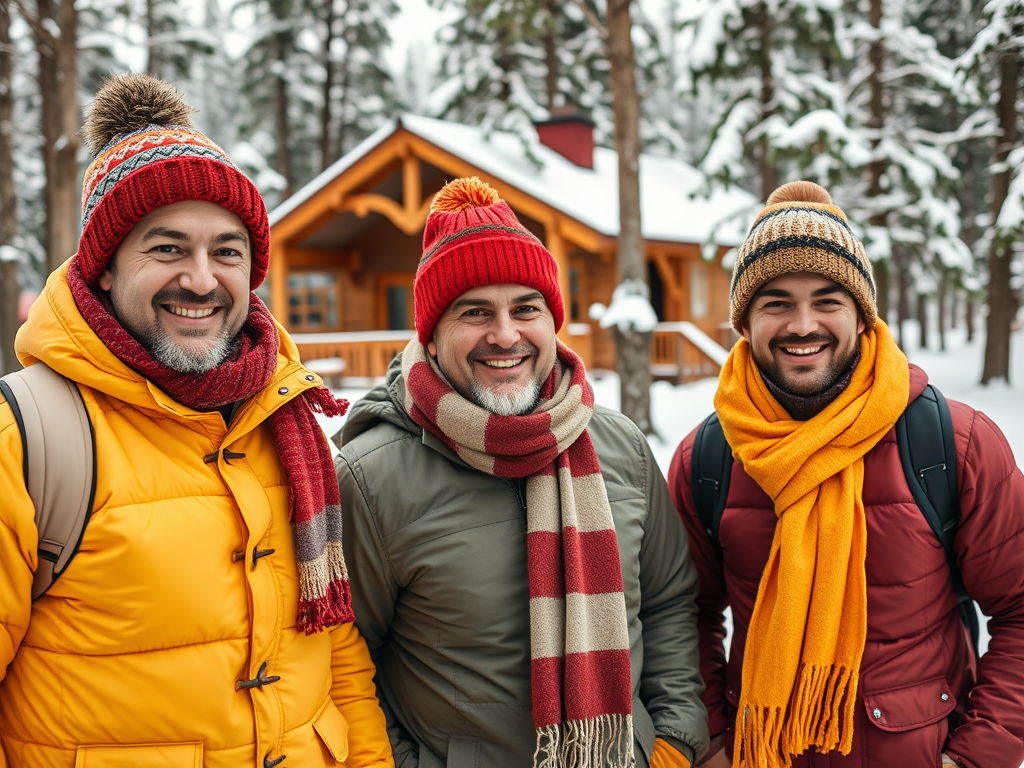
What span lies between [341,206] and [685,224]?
302 inches

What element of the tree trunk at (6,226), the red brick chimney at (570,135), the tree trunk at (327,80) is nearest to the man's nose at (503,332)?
the tree trunk at (6,226)

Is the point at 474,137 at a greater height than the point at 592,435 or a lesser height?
greater

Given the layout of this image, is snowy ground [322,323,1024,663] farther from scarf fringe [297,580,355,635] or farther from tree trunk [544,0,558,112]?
tree trunk [544,0,558,112]

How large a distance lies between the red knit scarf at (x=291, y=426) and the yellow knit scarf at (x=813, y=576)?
136cm

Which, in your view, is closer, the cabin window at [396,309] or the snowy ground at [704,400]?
the snowy ground at [704,400]

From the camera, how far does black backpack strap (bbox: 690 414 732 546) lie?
2.82 metres

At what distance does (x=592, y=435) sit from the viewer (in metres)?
2.79

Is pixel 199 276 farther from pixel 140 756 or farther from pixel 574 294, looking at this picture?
pixel 574 294

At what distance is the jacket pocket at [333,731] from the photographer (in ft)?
7.06

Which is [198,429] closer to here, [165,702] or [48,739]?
[165,702]

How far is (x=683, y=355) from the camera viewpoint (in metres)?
15.5

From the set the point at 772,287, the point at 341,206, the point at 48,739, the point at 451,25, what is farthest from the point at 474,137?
the point at 48,739

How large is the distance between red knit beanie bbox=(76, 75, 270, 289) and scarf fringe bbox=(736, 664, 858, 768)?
2194mm

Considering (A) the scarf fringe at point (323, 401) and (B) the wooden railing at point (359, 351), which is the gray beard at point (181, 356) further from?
(B) the wooden railing at point (359, 351)
